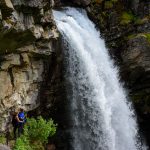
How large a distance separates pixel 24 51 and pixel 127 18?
1209 cm

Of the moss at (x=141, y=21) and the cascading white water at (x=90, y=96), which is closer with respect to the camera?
the cascading white water at (x=90, y=96)

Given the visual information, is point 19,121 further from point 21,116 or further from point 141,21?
point 141,21

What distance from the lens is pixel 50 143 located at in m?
29.8

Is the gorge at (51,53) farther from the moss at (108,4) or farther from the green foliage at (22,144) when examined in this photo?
the green foliage at (22,144)

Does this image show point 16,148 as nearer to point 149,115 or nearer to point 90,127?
point 90,127

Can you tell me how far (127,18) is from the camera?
3475 cm

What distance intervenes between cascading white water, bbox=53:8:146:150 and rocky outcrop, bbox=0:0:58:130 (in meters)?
2.08

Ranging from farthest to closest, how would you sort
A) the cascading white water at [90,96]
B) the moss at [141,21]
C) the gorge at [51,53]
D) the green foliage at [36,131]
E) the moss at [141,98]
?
the moss at [141,98] < the moss at [141,21] < the cascading white water at [90,96] < the green foliage at [36,131] < the gorge at [51,53]

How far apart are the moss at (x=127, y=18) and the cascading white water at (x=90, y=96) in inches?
152

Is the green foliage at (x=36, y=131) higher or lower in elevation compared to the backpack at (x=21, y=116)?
lower

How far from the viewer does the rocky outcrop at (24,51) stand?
74.3ft

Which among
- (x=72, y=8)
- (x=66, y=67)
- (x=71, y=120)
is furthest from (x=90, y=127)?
(x=72, y=8)

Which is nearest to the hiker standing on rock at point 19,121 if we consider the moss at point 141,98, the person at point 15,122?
the person at point 15,122

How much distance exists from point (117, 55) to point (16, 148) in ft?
42.8
